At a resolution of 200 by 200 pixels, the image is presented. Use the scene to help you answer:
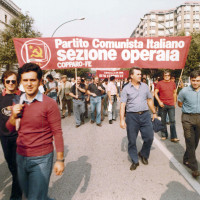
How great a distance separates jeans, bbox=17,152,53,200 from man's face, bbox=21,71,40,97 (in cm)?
64

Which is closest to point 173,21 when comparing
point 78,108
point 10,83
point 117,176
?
point 78,108

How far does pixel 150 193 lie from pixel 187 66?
1043 inches

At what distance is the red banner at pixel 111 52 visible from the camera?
670 cm

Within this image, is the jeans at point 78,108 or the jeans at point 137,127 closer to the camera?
the jeans at point 137,127

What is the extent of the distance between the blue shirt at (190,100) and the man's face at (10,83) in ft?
9.43

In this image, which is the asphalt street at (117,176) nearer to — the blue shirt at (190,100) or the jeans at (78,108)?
the blue shirt at (190,100)

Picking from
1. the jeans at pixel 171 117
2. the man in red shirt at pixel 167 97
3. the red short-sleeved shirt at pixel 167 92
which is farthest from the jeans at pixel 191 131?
the red short-sleeved shirt at pixel 167 92

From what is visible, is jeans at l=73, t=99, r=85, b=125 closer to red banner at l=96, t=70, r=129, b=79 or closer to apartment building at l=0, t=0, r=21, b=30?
red banner at l=96, t=70, r=129, b=79

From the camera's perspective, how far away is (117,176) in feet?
12.1

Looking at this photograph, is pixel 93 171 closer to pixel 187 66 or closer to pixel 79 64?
pixel 79 64

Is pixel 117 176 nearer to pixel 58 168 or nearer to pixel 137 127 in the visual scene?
pixel 137 127

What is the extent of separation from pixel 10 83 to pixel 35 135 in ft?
4.39

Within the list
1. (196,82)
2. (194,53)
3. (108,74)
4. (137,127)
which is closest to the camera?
(196,82)

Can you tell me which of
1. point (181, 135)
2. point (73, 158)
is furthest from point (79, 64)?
point (181, 135)
